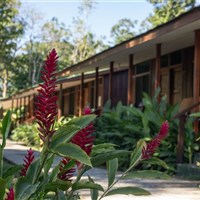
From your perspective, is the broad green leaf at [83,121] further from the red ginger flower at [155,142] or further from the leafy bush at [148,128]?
the leafy bush at [148,128]

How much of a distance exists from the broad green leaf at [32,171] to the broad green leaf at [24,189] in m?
0.04

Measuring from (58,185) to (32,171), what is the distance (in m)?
0.13

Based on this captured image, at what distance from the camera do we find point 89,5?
194ft

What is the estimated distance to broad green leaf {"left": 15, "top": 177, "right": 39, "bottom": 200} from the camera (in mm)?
1741

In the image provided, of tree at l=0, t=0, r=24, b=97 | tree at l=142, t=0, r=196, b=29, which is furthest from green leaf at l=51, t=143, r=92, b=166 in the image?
tree at l=142, t=0, r=196, b=29

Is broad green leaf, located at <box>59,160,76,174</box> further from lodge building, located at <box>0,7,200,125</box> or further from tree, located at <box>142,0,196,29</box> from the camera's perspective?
tree, located at <box>142,0,196,29</box>

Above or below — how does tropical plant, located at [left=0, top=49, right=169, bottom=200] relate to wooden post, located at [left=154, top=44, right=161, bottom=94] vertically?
below

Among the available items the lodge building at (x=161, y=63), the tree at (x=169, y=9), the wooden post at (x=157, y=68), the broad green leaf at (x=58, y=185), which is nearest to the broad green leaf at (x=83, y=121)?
the broad green leaf at (x=58, y=185)

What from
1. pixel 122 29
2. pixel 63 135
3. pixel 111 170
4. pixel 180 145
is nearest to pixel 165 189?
pixel 180 145

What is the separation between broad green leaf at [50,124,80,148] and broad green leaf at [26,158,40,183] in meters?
0.21

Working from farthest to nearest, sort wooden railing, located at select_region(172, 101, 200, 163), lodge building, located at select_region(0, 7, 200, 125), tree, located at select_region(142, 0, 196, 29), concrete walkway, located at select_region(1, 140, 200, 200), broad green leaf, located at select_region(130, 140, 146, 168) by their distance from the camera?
tree, located at select_region(142, 0, 196, 29)
lodge building, located at select_region(0, 7, 200, 125)
wooden railing, located at select_region(172, 101, 200, 163)
concrete walkway, located at select_region(1, 140, 200, 200)
broad green leaf, located at select_region(130, 140, 146, 168)

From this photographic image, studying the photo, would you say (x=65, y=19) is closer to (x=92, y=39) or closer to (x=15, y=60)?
(x=92, y=39)

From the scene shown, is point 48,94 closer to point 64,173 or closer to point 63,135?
point 63,135

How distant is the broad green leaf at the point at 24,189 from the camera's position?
174 cm
